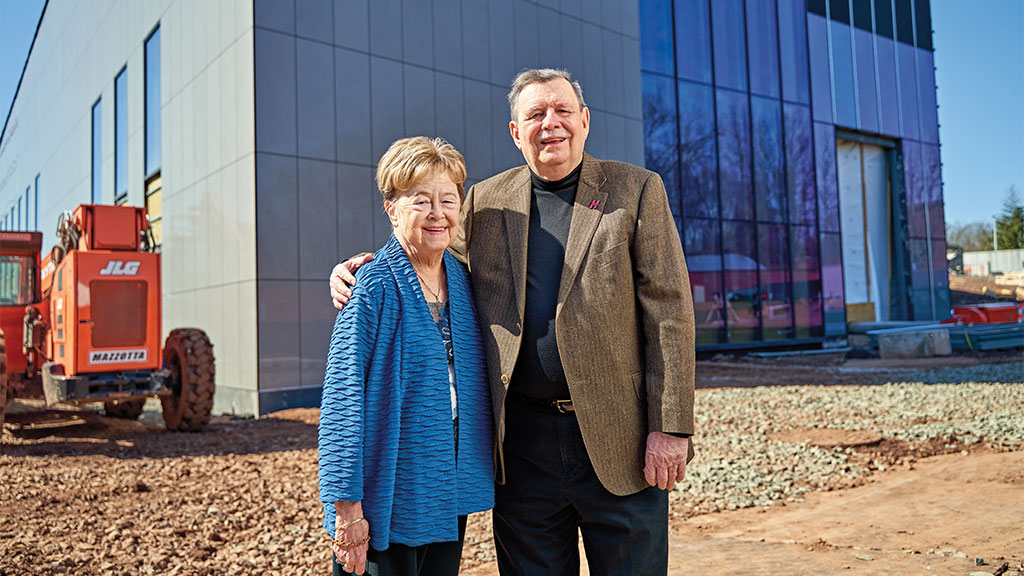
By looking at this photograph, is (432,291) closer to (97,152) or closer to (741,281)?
(741,281)

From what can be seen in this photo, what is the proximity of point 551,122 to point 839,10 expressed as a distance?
20.9 metres

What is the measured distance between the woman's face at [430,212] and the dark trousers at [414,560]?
Result: 82 cm

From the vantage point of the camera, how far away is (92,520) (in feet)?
14.0

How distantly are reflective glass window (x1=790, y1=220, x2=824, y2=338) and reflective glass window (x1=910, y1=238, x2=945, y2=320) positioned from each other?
16.4ft

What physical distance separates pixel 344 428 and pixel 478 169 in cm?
945

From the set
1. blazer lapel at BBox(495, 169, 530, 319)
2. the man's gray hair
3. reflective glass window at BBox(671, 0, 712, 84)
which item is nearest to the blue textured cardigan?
blazer lapel at BBox(495, 169, 530, 319)

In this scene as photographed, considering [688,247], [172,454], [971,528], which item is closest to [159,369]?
[172,454]

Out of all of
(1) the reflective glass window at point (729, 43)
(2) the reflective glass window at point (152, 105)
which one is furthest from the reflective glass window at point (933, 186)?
(2) the reflective glass window at point (152, 105)

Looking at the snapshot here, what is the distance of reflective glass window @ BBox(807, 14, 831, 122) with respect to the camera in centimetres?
1906

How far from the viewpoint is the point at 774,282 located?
58.2 feet


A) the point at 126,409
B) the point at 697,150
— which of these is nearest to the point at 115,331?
the point at 126,409

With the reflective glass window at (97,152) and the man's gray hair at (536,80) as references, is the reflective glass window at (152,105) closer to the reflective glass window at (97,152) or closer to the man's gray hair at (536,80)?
the reflective glass window at (97,152)

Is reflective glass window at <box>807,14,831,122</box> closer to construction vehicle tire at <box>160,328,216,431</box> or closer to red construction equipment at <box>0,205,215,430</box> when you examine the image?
construction vehicle tire at <box>160,328,216,431</box>

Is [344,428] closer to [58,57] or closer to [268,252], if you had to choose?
[268,252]
